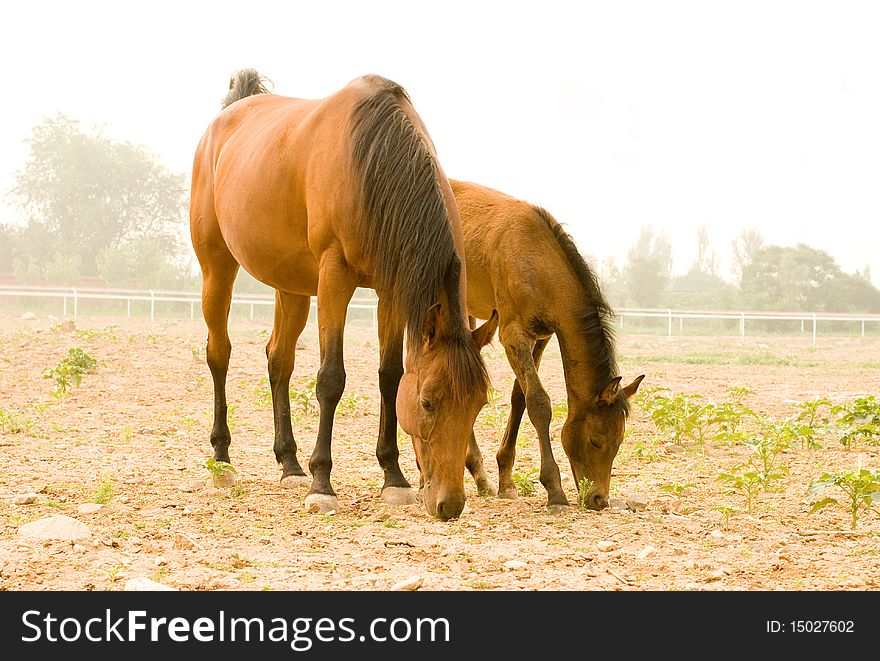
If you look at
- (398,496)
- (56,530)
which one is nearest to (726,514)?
(398,496)

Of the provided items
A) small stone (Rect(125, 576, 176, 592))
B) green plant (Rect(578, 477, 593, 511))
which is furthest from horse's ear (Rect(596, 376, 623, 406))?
small stone (Rect(125, 576, 176, 592))

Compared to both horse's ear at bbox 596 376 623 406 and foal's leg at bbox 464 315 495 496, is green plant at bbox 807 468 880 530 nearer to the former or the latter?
horse's ear at bbox 596 376 623 406

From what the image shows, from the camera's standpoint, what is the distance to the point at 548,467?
5605mm

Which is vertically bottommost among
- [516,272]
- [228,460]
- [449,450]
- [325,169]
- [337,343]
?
[228,460]

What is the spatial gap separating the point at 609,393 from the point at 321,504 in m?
1.96

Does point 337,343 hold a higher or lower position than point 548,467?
higher

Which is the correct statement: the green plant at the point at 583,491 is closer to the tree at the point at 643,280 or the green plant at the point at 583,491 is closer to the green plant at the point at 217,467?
the green plant at the point at 217,467

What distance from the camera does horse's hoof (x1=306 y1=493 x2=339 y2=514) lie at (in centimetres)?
519

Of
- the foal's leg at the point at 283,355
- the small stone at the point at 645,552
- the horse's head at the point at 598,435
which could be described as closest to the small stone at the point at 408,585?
the small stone at the point at 645,552

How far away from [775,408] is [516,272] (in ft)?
19.3

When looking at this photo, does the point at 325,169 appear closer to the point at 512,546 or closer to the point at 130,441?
the point at 512,546

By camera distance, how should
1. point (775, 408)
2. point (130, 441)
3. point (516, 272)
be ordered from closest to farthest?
point (516, 272), point (130, 441), point (775, 408)

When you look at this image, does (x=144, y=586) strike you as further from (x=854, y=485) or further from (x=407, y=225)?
(x=854, y=485)

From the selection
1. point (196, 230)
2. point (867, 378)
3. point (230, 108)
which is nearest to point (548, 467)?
point (196, 230)
